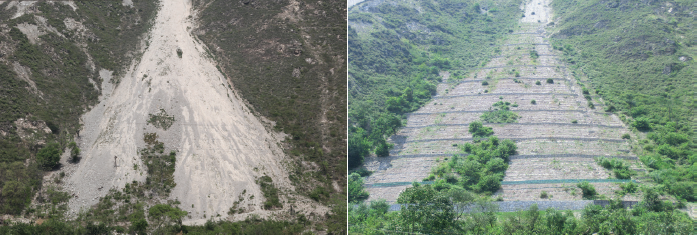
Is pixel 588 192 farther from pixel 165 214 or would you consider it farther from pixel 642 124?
pixel 165 214

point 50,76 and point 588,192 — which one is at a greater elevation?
point 50,76

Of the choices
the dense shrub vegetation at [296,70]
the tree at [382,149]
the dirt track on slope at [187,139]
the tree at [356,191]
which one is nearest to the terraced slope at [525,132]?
the tree at [382,149]

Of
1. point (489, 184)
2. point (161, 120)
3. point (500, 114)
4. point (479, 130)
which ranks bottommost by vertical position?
point (489, 184)

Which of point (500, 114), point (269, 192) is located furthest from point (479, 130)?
point (269, 192)

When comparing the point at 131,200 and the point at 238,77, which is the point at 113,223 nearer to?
the point at 131,200

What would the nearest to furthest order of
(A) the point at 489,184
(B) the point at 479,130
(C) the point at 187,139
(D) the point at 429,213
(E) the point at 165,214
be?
(D) the point at 429,213
(E) the point at 165,214
(A) the point at 489,184
(B) the point at 479,130
(C) the point at 187,139

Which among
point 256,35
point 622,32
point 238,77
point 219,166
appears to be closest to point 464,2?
point 622,32

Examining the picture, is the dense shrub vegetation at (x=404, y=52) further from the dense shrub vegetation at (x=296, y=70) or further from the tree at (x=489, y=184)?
the tree at (x=489, y=184)

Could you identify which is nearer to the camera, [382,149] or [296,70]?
[382,149]
